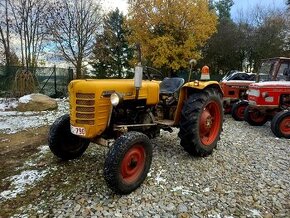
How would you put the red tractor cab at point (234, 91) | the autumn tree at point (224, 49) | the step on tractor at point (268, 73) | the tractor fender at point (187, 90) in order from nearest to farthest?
the tractor fender at point (187, 90) < the step on tractor at point (268, 73) < the red tractor cab at point (234, 91) < the autumn tree at point (224, 49)

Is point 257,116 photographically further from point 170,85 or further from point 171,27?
point 171,27

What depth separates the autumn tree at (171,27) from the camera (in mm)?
22062

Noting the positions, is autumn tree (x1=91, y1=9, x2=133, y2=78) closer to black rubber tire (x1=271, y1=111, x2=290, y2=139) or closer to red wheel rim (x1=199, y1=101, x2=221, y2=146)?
black rubber tire (x1=271, y1=111, x2=290, y2=139)

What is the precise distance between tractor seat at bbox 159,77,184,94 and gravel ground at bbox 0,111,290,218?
110cm

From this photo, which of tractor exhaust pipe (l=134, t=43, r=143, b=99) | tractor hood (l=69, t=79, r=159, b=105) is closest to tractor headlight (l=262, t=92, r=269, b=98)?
tractor hood (l=69, t=79, r=159, b=105)

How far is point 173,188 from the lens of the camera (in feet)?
13.3

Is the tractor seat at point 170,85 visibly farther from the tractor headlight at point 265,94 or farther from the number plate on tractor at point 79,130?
the tractor headlight at point 265,94

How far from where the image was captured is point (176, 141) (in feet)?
20.5

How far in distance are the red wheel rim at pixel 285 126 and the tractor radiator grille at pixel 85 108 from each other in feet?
16.7

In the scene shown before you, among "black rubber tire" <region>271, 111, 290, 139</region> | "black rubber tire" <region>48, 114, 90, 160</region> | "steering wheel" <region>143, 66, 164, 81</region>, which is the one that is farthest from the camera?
"black rubber tire" <region>271, 111, 290, 139</region>

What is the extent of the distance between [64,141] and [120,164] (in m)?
1.54

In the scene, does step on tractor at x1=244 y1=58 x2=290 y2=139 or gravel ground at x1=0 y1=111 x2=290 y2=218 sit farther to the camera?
step on tractor at x1=244 y1=58 x2=290 y2=139

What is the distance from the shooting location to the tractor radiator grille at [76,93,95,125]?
3.93 m

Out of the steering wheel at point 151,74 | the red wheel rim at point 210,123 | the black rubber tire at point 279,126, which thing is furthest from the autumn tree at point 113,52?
the red wheel rim at point 210,123
